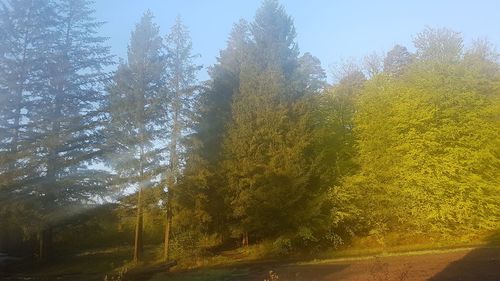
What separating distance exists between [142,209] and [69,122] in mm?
7517

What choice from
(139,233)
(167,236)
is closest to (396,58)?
(167,236)

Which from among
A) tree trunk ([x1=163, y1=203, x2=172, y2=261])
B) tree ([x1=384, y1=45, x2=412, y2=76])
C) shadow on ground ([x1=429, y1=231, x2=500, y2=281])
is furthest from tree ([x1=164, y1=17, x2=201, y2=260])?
tree ([x1=384, y1=45, x2=412, y2=76])

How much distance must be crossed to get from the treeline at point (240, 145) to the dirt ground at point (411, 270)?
6228 mm

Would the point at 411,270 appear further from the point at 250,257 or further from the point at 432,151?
the point at 250,257

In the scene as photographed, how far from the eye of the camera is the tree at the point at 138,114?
2639cm

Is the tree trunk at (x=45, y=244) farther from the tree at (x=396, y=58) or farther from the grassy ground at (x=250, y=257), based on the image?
the tree at (x=396, y=58)

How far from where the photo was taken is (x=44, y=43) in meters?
29.1

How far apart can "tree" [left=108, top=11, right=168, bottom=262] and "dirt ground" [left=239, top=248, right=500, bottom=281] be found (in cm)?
971

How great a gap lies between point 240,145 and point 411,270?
13817 mm

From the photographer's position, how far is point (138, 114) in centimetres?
2684

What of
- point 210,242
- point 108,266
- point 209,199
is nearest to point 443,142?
point 209,199

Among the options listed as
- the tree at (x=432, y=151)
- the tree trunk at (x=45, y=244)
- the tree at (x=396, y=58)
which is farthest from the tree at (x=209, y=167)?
the tree at (x=396, y=58)

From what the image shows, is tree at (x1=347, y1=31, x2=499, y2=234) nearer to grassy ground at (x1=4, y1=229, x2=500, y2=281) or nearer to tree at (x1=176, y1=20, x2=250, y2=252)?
grassy ground at (x1=4, y1=229, x2=500, y2=281)

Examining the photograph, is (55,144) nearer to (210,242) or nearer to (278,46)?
(210,242)
